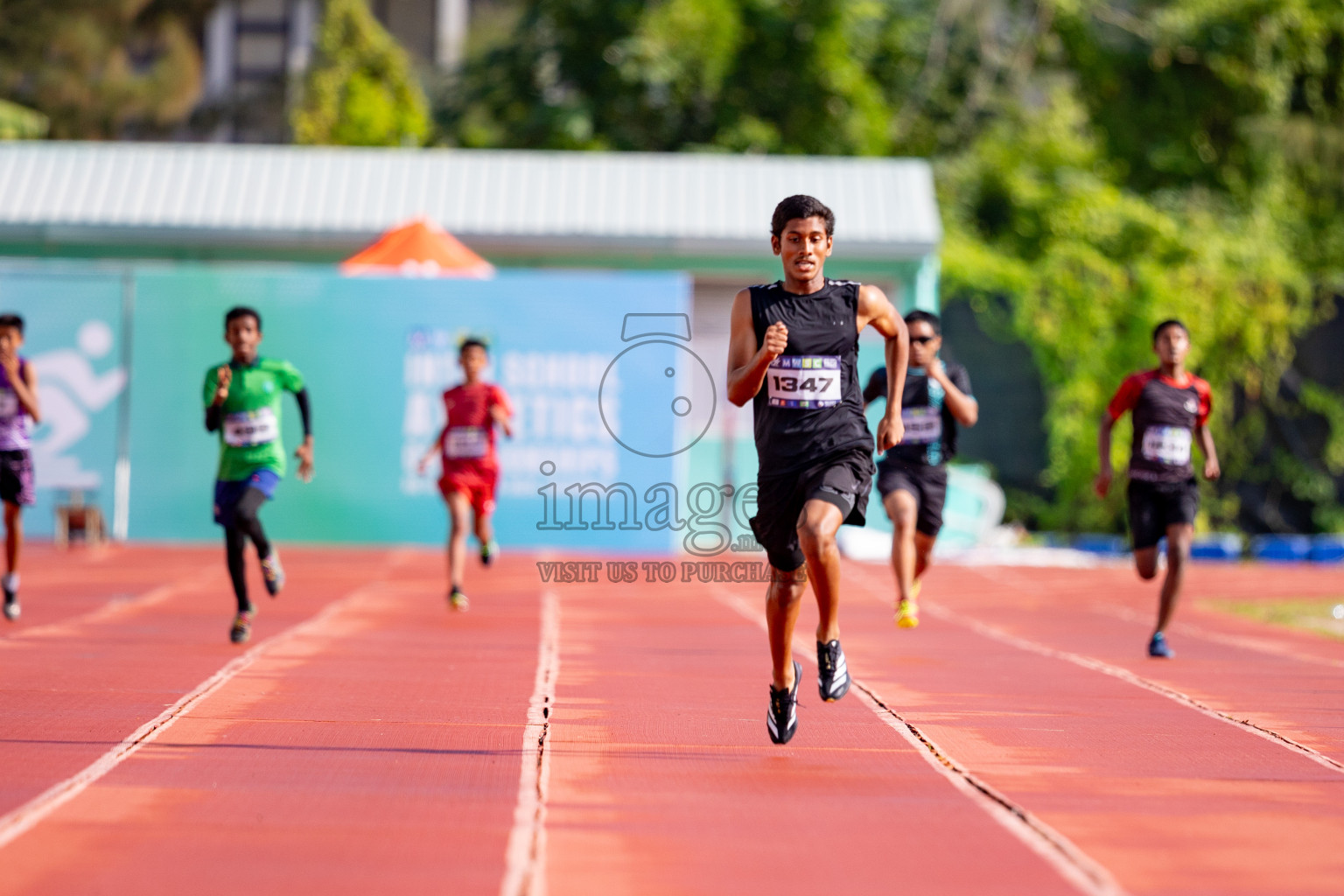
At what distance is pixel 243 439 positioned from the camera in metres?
9.38

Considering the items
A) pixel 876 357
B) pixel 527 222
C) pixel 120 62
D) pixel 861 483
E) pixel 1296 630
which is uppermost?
pixel 120 62

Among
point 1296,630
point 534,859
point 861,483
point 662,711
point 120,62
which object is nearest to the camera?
point 534,859

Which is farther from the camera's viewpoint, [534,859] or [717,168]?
[717,168]

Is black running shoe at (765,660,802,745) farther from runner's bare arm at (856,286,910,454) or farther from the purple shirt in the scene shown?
the purple shirt

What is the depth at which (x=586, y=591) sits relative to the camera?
13.3m

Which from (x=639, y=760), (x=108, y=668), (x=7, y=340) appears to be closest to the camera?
(x=639, y=760)

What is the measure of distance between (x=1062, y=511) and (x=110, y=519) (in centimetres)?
1058

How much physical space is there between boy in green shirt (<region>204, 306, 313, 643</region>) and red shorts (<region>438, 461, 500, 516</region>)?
6.78 ft

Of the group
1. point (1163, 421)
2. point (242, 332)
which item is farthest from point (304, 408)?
point (1163, 421)

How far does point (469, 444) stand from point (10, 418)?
2.98 metres

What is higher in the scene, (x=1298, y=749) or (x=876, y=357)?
(x=876, y=357)

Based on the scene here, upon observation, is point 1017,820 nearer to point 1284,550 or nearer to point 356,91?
point 1284,550

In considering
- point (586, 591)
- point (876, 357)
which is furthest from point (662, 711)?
point (876, 357)

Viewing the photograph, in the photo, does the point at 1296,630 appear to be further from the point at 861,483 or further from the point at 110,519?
the point at 110,519
